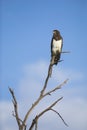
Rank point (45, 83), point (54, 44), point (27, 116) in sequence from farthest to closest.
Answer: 1. point (54, 44)
2. point (45, 83)
3. point (27, 116)

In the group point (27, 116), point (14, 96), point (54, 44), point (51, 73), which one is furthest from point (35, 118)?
point (54, 44)

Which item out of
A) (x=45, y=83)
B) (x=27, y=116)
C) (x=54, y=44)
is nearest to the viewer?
(x=27, y=116)

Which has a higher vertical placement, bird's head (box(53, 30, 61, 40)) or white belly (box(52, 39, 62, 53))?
bird's head (box(53, 30, 61, 40))

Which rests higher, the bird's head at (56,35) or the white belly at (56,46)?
the bird's head at (56,35)

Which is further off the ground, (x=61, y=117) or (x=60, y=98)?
(x=60, y=98)

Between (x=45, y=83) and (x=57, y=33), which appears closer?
(x=45, y=83)

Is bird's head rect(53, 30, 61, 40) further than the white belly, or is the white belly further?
bird's head rect(53, 30, 61, 40)

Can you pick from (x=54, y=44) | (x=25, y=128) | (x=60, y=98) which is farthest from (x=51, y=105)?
(x=54, y=44)

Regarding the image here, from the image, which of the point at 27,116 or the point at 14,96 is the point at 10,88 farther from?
the point at 27,116

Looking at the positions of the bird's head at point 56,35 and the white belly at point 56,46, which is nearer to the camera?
the white belly at point 56,46

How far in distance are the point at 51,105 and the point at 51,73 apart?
2.68 ft

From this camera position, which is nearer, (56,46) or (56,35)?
(56,46)

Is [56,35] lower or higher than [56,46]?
higher

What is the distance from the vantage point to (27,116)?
6.29m
